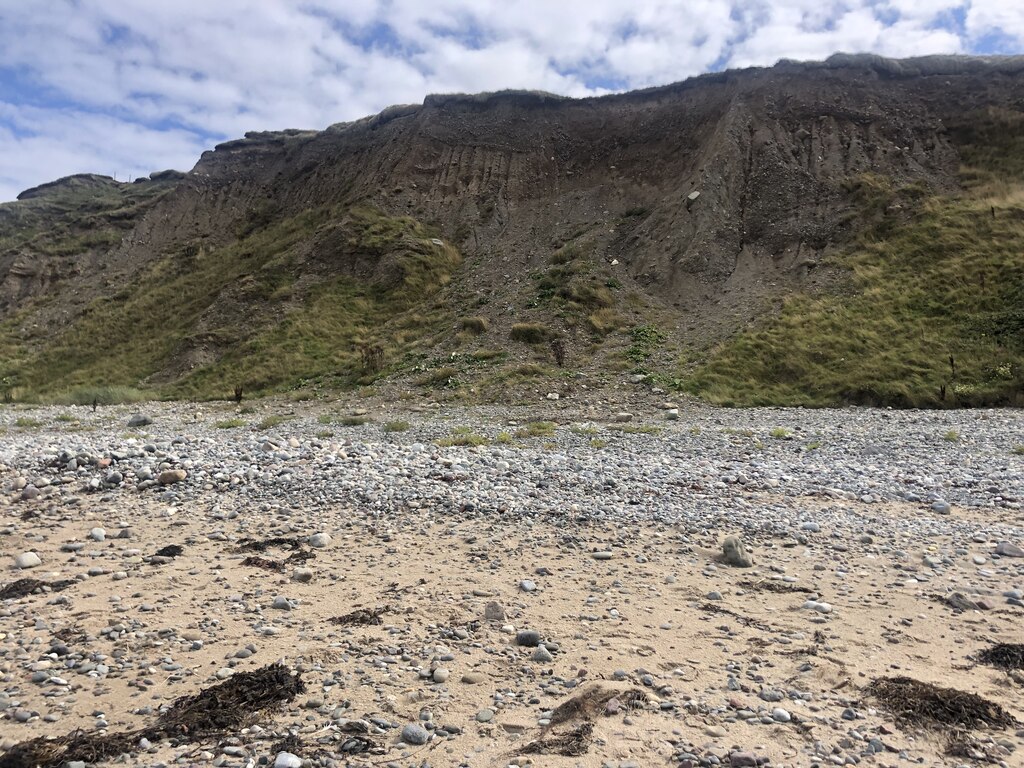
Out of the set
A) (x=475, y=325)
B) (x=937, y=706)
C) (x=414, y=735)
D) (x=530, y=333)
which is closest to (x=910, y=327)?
(x=530, y=333)

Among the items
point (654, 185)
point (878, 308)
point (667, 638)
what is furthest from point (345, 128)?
point (667, 638)

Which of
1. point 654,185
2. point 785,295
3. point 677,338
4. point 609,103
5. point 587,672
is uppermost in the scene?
point 609,103

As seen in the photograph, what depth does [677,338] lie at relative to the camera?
30.4 meters

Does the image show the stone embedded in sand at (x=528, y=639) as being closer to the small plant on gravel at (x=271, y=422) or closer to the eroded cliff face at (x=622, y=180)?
the small plant on gravel at (x=271, y=422)

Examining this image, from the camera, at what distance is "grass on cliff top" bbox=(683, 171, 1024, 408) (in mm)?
23875

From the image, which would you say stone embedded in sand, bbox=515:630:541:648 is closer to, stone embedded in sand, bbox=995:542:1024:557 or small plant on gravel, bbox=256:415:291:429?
stone embedded in sand, bbox=995:542:1024:557

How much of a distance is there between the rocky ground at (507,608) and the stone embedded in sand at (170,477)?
17 cm

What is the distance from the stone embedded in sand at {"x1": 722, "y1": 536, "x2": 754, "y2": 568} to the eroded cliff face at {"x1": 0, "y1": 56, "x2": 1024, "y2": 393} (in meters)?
24.0

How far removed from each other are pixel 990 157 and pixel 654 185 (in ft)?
61.3

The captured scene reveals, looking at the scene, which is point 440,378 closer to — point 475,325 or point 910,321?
point 475,325

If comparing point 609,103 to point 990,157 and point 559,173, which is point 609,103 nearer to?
point 559,173

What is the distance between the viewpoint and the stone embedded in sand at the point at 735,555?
7734mm

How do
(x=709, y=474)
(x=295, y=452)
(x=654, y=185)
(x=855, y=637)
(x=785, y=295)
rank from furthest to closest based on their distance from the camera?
(x=654, y=185)
(x=785, y=295)
(x=295, y=452)
(x=709, y=474)
(x=855, y=637)

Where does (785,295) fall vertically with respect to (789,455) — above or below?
above
